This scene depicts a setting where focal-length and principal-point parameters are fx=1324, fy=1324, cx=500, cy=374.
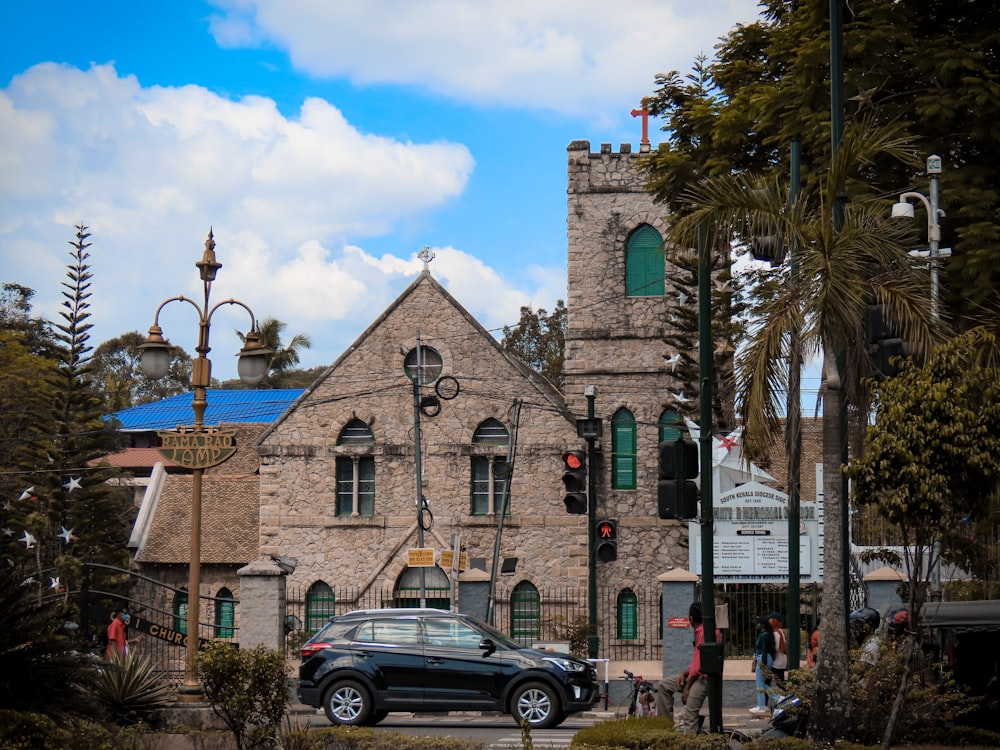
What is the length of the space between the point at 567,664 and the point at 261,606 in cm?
590

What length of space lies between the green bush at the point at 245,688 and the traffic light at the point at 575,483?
11780 millimetres

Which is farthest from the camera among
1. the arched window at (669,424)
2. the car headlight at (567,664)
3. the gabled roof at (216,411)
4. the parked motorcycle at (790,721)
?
the gabled roof at (216,411)

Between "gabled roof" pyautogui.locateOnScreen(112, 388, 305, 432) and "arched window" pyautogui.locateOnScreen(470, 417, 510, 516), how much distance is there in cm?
3193

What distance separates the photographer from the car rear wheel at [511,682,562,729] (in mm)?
18188

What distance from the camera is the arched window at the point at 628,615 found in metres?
37.2

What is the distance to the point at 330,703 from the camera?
18.4 meters

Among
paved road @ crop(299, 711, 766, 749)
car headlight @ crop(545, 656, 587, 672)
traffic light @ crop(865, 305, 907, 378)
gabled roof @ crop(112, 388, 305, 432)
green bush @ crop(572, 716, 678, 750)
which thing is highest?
gabled roof @ crop(112, 388, 305, 432)

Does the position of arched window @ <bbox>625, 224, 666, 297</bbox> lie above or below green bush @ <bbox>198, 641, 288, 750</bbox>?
above

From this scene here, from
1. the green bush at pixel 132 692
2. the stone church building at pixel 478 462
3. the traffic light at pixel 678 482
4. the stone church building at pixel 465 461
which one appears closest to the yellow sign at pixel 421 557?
the stone church building at pixel 478 462

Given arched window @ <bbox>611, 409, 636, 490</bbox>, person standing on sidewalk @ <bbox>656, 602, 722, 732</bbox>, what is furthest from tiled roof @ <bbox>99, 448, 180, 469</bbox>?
person standing on sidewalk @ <bbox>656, 602, 722, 732</bbox>

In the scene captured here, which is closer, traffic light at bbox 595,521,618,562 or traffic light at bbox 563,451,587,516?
traffic light at bbox 595,521,618,562

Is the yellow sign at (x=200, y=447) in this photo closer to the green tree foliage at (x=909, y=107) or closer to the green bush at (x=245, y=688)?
the green bush at (x=245, y=688)

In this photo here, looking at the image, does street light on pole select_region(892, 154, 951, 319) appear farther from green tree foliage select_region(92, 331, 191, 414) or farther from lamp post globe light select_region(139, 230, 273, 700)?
green tree foliage select_region(92, 331, 191, 414)

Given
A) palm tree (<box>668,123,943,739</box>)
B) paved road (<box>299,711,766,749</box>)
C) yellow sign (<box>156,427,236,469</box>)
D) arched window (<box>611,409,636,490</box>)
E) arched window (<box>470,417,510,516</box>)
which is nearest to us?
palm tree (<box>668,123,943,739</box>)
